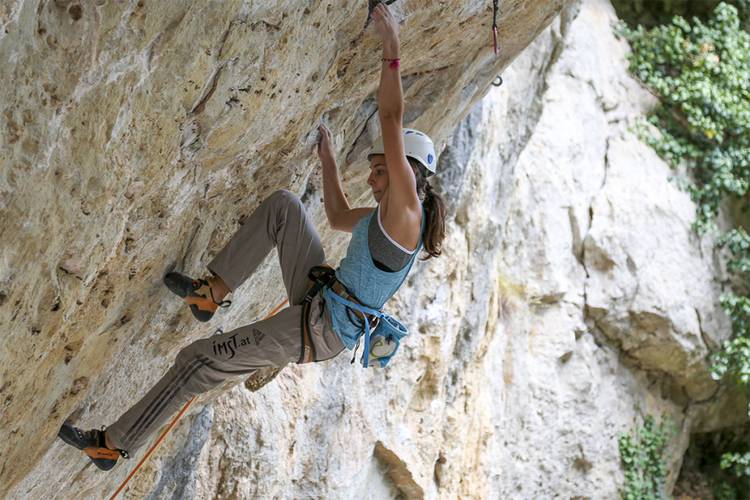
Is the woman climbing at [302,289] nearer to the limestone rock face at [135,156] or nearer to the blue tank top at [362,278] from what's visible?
the blue tank top at [362,278]

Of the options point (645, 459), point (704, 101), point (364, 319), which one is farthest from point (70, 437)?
point (704, 101)

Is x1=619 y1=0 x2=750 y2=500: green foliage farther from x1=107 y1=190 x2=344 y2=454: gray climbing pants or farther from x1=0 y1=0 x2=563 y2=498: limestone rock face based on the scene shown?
x1=107 y1=190 x2=344 y2=454: gray climbing pants

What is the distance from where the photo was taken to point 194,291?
13.9 feet

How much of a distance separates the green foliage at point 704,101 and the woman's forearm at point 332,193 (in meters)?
7.82

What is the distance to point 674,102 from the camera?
38.4 ft

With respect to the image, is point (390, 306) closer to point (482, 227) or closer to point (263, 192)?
point (482, 227)

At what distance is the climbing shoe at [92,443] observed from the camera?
4.18 meters

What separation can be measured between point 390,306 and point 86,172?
15.1ft

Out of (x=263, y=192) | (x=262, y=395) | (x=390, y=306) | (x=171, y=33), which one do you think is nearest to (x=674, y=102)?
(x=390, y=306)

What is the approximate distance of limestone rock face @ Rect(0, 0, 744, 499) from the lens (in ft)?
10.4

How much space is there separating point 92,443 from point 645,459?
27.2 ft

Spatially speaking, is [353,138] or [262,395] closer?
[353,138]

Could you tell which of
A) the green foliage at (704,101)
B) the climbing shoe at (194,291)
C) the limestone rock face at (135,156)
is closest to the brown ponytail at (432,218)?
the limestone rock face at (135,156)

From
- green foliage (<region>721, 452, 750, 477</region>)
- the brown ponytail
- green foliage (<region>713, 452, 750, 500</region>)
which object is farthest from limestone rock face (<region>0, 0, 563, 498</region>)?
green foliage (<region>713, 452, 750, 500</region>)
